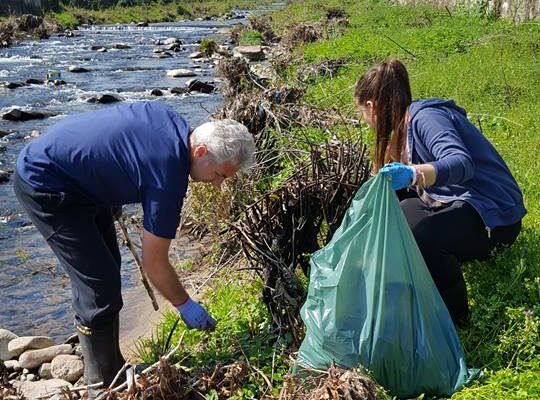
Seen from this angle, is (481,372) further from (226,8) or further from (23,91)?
(226,8)

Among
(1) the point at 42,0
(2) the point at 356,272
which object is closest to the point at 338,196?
(2) the point at 356,272

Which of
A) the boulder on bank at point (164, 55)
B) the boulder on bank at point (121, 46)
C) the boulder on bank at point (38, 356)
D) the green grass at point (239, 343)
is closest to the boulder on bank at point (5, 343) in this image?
the boulder on bank at point (38, 356)

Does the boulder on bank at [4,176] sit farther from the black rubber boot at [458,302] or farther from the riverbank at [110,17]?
the riverbank at [110,17]

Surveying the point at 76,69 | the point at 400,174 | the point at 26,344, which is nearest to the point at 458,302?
the point at 400,174

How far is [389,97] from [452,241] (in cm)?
76

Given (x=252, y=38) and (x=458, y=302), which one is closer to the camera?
(x=458, y=302)

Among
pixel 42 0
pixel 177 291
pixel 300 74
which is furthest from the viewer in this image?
pixel 42 0

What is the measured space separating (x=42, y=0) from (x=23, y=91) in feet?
71.9

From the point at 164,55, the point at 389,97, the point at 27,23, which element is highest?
the point at 389,97

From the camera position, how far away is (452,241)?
3.27m

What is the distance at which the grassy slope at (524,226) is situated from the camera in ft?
9.88

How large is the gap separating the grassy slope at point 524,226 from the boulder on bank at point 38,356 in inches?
34.0

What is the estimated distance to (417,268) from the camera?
2.83 metres

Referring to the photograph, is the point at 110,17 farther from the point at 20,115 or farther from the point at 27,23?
the point at 20,115
